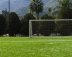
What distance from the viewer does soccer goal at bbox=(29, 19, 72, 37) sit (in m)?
27.0

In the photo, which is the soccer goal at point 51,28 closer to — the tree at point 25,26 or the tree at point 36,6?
the tree at point 25,26

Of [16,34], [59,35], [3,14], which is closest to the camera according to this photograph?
[59,35]

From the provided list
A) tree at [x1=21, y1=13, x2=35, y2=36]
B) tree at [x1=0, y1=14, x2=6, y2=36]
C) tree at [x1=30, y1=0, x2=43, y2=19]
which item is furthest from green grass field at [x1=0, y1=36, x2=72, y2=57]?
tree at [x1=30, y1=0, x2=43, y2=19]

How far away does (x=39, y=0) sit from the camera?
4178 centimetres

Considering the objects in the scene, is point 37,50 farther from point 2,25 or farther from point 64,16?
point 64,16

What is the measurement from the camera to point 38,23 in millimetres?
28094

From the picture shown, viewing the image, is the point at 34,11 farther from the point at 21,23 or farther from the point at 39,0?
the point at 21,23

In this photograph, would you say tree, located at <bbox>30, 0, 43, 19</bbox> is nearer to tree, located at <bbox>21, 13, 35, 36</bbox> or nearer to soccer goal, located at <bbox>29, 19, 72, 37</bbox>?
tree, located at <bbox>21, 13, 35, 36</bbox>

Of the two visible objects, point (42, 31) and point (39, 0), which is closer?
point (42, 31)

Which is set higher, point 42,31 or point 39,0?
point 39,0

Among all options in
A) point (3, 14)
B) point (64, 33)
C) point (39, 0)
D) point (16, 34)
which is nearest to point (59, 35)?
point (64, 33)

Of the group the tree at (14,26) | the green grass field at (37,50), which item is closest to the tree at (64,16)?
the tree at (14,26)

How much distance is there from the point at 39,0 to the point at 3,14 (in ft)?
19.7

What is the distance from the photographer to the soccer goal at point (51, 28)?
1062 inches
